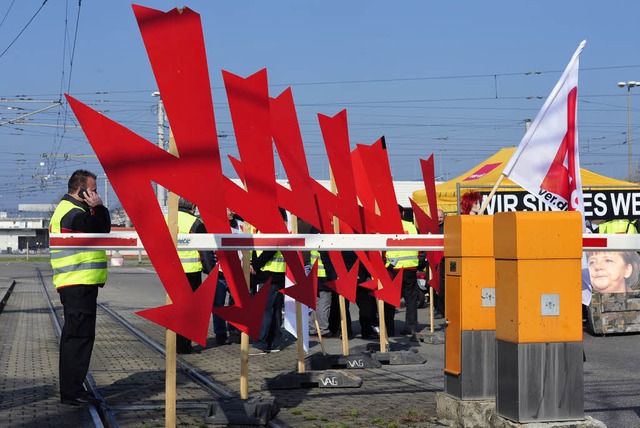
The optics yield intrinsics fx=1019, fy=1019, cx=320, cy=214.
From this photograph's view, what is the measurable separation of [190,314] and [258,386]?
357 centimetres

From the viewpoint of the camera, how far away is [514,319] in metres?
6.55

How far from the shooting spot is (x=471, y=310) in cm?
777

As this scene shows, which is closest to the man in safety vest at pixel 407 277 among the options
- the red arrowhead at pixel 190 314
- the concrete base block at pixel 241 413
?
the concrete base block at pixel 241 413

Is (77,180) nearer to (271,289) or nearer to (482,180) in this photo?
(271,289)

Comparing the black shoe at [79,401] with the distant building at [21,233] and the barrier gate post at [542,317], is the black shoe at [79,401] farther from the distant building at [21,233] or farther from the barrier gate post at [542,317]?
the distant building at [21,233]

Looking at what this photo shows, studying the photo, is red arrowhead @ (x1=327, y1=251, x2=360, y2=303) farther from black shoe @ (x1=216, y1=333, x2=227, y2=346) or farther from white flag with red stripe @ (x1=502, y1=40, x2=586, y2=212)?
black shoe @ (x1=216, y1=333, x2=227, y2=346)

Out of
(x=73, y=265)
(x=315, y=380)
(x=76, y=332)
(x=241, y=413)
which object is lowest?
(x=241, y=413)

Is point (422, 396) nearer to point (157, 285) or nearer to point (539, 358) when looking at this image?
point (539, 358)

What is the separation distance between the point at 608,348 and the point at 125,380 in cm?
642

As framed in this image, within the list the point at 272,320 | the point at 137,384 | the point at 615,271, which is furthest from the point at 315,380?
the point at 615,271

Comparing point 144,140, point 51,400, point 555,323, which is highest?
point 144,140

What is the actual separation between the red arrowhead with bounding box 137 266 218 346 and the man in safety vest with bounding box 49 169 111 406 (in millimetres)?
2117

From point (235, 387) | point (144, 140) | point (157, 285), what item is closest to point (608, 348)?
point (235, 387)

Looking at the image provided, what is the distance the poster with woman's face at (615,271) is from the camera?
14.8 m
